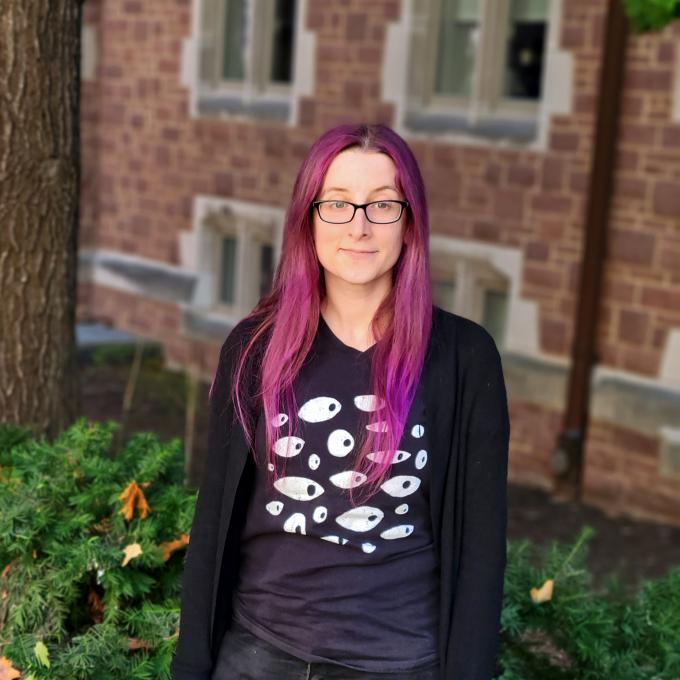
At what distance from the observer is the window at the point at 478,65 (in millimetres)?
8156

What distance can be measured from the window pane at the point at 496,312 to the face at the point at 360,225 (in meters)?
6.17

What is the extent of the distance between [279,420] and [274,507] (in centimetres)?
15

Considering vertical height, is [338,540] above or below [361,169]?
below

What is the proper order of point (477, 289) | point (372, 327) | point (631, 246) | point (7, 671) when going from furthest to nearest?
point (477, 289)
point (631, 246)
point (7, 671)
point (372, 327)

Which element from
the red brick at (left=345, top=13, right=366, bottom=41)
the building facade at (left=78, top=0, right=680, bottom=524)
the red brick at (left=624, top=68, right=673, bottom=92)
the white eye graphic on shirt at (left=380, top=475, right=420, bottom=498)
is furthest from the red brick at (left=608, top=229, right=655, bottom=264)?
the white eye graphic on shirt at (left=380, top=475, right=420, bottom=498)

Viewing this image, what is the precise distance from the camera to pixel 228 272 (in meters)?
10.7

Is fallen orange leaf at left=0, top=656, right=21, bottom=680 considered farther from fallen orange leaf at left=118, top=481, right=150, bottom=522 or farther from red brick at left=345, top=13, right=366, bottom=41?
red brick at left=345, top=13, right=366, bottom=41

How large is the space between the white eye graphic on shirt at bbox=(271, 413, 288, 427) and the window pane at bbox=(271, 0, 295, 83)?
8.03 m

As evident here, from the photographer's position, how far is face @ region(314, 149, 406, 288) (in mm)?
2273

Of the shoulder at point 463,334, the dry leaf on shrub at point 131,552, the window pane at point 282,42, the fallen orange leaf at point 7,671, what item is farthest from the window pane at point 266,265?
the shoulder at point 463,334

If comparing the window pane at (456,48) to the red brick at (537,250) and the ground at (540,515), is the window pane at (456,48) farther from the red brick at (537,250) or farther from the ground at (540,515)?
the ground at (540,515)

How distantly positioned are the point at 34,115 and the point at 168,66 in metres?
6.54

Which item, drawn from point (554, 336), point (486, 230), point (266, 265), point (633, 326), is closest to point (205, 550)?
point (633, 326)

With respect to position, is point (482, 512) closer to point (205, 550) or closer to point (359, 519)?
point (359, 519)
